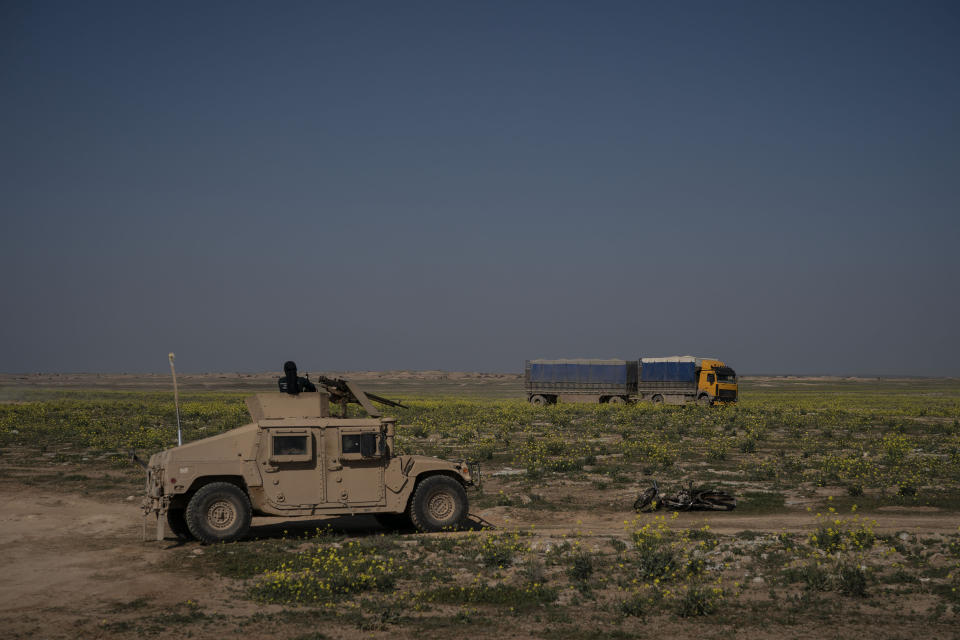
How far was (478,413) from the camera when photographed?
50.6 meters

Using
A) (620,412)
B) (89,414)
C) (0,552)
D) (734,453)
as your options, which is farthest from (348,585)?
(89,414)

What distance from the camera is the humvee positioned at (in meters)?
14.3

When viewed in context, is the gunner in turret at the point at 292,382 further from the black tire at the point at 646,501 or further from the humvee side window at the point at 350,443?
the black tire at the point at 646,501

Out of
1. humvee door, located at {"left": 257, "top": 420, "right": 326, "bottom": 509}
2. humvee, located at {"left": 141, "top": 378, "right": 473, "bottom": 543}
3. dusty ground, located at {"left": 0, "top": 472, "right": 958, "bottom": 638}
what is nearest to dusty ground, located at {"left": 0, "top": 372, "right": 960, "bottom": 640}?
dusty ground, located at {"left": 0, "top": 472, "right": 958, "bottom": 638}

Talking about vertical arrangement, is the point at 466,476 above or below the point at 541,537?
above

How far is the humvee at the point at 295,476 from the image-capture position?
47.0ft

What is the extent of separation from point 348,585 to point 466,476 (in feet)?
16.3

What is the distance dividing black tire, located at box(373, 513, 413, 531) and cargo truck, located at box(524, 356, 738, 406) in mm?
39093

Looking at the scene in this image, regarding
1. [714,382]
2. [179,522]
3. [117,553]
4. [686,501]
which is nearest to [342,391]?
[179,522]

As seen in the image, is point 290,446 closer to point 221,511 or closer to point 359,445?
point 359,445

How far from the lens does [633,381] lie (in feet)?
186

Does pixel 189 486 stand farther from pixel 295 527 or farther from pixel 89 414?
pixel 89 414

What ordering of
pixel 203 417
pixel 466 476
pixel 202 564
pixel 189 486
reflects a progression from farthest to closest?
pixel 203 417 → pixel 466 476 → pixel 189 486 → pixel 202 564

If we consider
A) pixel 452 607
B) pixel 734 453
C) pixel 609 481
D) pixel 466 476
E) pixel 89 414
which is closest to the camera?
pixel 452 607
